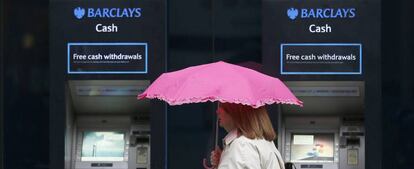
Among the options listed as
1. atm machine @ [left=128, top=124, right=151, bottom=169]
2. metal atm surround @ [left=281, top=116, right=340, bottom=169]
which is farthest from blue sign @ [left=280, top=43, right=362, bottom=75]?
atm machine @ [left=128, top=124, right=151, bottom=169]

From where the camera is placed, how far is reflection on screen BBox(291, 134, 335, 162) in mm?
6906

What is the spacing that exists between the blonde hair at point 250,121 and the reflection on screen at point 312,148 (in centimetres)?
348

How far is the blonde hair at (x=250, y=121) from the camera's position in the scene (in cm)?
341

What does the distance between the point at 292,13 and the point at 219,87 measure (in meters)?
3.23

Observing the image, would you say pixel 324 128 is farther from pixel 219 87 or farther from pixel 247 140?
pixel 247 140

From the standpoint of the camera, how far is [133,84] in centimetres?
695

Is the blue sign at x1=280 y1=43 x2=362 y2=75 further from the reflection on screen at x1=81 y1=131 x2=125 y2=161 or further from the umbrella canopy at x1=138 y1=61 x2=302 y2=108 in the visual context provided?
the umbrella canopy at x1=138 y1=61 x2=302 y2=108

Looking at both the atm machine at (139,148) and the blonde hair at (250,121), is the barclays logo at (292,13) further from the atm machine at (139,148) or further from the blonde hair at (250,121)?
the blonde hair at (250,121)

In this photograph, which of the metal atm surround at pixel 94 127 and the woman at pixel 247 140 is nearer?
the woman at pixel 247 140

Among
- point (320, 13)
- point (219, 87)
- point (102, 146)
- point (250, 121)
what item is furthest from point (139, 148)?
point (250, 121)

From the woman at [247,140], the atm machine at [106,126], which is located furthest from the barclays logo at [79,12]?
the woman at [247,140]

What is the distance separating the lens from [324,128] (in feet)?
22.9

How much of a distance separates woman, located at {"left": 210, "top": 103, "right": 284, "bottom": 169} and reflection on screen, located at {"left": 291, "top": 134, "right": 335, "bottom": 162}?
344cm

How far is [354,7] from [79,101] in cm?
267
